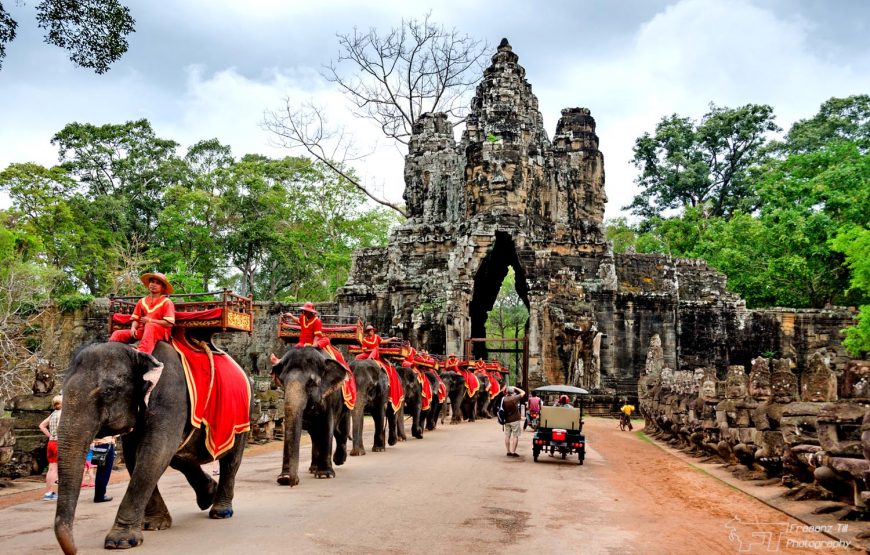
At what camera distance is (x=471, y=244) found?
35000 mm

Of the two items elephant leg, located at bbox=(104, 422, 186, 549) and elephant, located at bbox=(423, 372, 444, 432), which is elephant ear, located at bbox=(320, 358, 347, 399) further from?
elephant, located at bbox=(423, 372, 444, 432)

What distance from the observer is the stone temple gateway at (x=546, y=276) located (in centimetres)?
3444

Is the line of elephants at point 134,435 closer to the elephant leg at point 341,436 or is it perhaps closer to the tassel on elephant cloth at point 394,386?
the elephant leg at point 341,436

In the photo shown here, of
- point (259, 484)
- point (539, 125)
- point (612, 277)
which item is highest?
point (539, 125)

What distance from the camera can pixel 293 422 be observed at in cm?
1012

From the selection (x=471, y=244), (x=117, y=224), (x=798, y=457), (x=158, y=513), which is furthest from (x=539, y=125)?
(x=158, y=513)

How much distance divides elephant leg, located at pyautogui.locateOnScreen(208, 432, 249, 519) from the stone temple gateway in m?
25.7

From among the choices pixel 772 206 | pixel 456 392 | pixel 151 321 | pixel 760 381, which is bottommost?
pixel 456 392

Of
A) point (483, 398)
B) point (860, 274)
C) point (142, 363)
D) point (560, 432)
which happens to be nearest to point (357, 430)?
point (560, 432)

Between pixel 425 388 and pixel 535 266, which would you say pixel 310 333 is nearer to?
pixel 425 388

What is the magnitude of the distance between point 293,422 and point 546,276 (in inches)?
1014

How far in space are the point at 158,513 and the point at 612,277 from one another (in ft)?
102

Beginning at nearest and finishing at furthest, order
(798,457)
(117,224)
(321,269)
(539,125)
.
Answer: (798,457) < (539,125) < (117,224) < (321,269)

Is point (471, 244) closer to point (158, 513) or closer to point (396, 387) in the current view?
point (396, 387)
